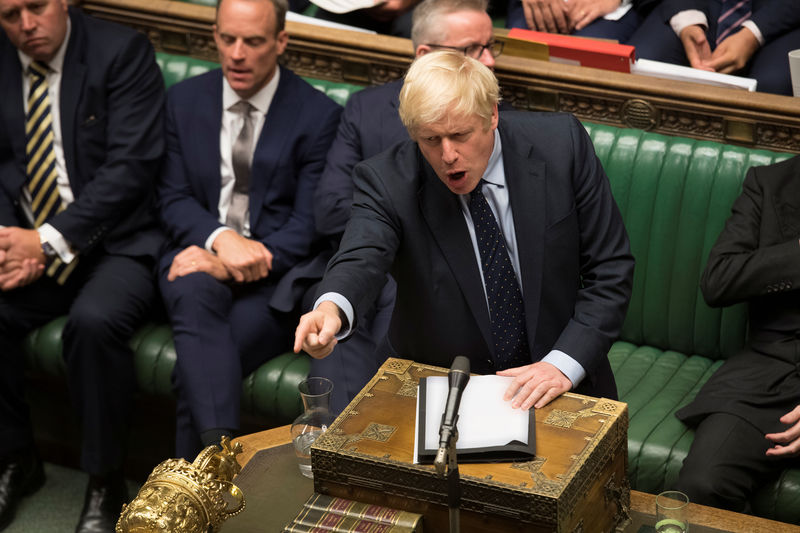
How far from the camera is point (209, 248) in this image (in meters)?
3.59

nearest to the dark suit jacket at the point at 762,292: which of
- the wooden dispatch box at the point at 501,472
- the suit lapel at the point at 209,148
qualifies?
the wooden dispatch box at the point at 501,472

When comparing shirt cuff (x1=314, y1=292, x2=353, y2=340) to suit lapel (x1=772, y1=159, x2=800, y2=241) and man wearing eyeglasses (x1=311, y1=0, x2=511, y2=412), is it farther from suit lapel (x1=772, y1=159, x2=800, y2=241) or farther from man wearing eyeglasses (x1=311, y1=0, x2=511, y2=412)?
suit lapel (x1=772, y1=159, x2=800, y2=241)

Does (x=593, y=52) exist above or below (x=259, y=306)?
above

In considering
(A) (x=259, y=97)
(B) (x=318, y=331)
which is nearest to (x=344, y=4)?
(A) (x=259, y=97)

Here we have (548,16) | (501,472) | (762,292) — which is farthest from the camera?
(548,16)

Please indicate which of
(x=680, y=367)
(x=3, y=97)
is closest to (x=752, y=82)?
(x=680, y=367)

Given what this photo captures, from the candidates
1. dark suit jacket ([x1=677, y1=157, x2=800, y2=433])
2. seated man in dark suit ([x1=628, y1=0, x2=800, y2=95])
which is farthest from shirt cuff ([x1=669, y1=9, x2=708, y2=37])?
dark suit jacket ([x1=677, y1=157, x2=800, y2=433])

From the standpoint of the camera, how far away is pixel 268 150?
3.63 m

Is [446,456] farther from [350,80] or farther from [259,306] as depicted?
[350,80]

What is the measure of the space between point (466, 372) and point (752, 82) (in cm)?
214

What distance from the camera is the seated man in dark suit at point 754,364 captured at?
275 centimetres

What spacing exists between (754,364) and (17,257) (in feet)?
7.70

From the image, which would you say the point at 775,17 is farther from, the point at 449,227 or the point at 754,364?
the point at 449,227

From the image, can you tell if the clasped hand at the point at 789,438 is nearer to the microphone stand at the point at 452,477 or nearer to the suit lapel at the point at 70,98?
the microphone stand at the point at 452,477
